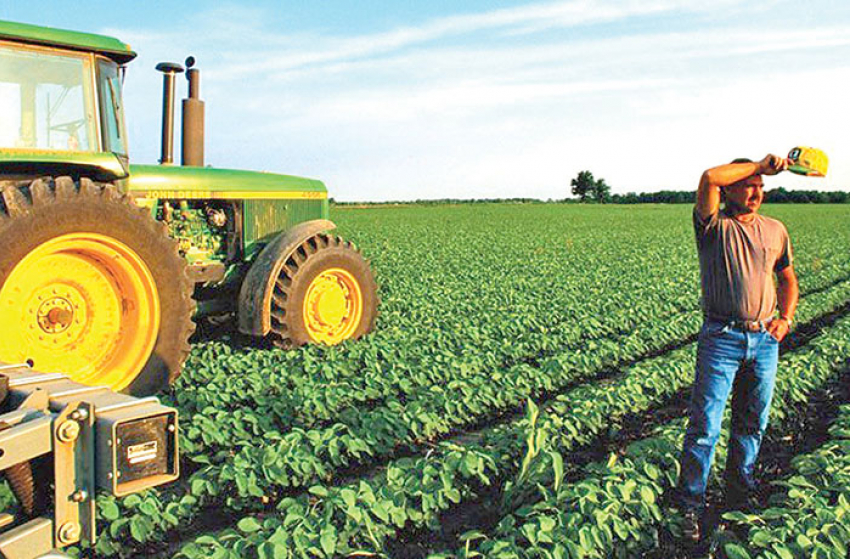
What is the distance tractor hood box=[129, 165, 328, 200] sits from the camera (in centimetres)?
641

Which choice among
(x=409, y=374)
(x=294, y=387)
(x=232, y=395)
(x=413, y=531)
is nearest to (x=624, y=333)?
(x=409, y=374)

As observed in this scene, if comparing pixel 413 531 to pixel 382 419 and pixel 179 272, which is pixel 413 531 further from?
pixel 179 272

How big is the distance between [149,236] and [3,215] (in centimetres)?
98

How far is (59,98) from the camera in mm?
5059

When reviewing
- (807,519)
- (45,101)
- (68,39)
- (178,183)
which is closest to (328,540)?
(807,519)

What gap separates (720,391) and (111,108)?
4482 mm

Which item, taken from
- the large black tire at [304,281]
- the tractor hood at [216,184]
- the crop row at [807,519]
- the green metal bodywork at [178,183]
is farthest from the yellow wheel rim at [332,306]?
the crop row at [807,519]

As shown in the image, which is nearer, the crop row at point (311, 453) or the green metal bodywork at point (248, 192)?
the crop row at point (311, 453)

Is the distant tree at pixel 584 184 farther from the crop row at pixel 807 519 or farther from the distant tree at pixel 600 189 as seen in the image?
the crop row at pixel 807 519

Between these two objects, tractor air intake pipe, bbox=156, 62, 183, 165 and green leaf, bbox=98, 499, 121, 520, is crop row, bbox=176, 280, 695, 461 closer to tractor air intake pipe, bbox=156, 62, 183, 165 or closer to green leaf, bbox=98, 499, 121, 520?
green leaf, bbox=98, 499, 121, 520

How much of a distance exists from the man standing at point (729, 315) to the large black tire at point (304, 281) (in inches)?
158

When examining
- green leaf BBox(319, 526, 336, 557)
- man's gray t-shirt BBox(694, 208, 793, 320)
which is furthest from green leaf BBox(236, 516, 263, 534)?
man's gray t-shirt BBox(694, 208, 793, 320)

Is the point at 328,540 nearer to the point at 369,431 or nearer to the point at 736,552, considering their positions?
the point at 369,431

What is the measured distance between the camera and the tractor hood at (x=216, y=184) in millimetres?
6410
